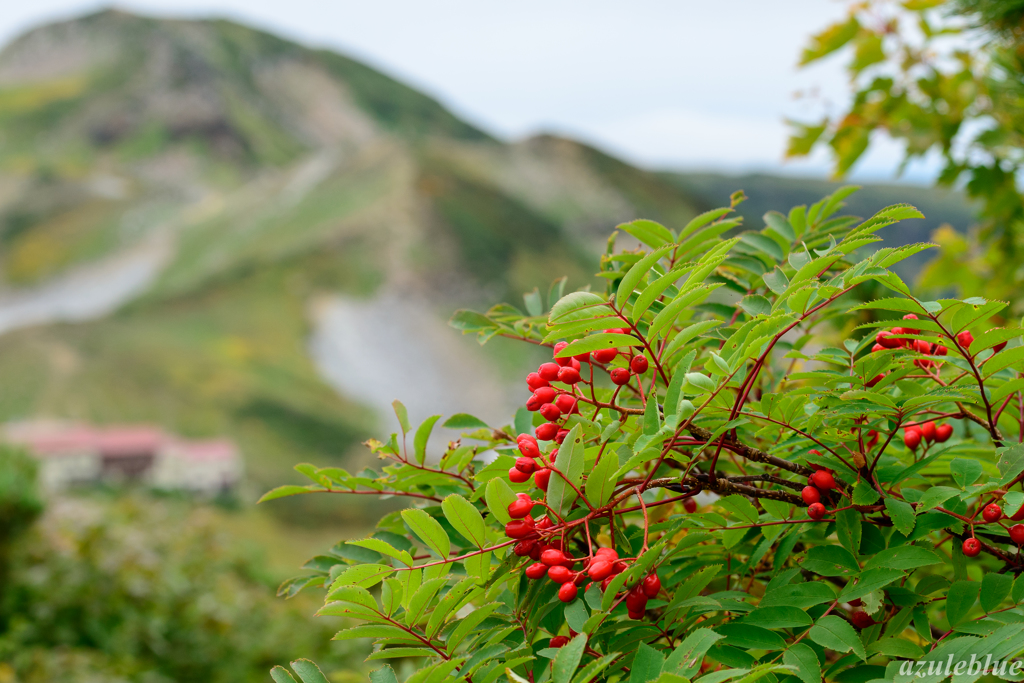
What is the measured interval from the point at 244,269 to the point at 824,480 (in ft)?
14.2

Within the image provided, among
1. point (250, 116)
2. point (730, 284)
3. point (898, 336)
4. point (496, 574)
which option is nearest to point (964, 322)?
point (898, 336)

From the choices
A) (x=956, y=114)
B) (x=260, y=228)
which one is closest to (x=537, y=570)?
(x=956, y=114)

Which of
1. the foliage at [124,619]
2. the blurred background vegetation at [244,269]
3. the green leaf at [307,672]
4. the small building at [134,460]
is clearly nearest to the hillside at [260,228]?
the blurred background vegetation at [244,269]

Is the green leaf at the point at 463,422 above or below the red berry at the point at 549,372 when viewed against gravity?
below

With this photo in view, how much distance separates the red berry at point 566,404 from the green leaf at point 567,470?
45 mm

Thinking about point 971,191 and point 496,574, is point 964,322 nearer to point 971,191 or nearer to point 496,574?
point 496,574

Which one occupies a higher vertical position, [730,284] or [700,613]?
[730,284]

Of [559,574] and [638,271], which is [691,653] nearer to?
[559,574]

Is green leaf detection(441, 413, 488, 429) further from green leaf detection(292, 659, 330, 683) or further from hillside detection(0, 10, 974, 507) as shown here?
hillside detection(0, 10, 974, 507)

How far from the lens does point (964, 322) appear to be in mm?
453

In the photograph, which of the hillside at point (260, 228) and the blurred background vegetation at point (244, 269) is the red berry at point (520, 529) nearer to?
the blurred background vegetation at point (244, 269)

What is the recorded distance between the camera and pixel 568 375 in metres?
0.51

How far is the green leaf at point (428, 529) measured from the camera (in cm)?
46

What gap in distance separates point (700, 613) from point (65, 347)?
425 centimetres
